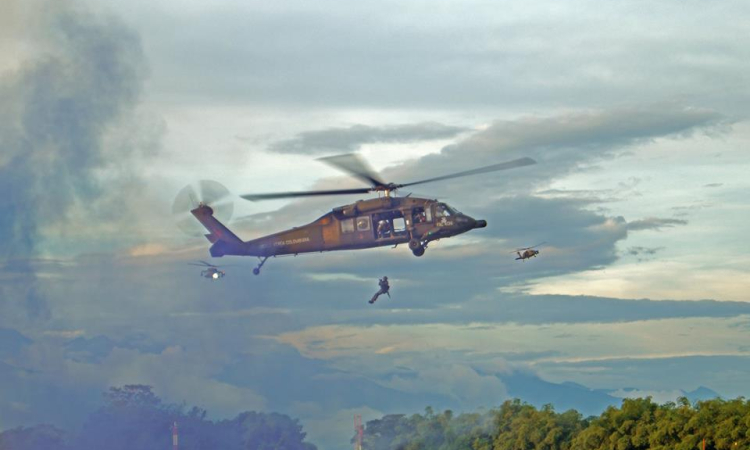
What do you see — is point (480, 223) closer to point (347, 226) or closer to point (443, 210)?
point (443, 210)

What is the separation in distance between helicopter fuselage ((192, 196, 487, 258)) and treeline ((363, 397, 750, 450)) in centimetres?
4855

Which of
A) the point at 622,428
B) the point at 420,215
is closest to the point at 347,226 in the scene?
the point at 420,215

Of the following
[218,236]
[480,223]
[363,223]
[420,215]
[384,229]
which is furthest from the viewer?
[218,236]

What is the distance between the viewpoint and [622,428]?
15475 centimetres

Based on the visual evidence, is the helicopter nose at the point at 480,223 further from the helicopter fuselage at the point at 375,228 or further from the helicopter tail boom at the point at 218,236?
the helicopter tail boom at the point at 218,236

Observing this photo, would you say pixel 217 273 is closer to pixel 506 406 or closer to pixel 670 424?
pixel 670 424

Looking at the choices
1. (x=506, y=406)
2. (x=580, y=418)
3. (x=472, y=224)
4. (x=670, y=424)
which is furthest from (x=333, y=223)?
(x=506, y=406)

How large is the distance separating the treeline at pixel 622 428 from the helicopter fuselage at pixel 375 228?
4855 cm

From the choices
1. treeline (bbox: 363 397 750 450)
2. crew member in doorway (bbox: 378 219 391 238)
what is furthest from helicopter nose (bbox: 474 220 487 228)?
treeline (bbox: 363 397 750 450)

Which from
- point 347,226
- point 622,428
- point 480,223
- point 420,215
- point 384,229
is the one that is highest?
point 420,215

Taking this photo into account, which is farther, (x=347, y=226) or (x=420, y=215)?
(x=347, y=226)

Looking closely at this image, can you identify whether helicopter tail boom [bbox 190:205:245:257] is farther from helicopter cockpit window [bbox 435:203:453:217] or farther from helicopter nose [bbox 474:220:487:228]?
helicopter nose [bbox 474:220:487:228]

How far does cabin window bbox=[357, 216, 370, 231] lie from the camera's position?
111562 millimetres

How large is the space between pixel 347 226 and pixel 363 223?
1735mm
